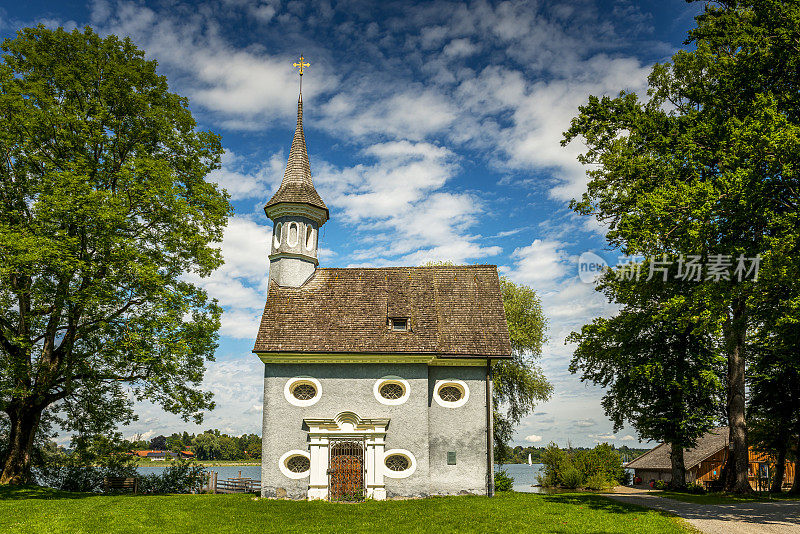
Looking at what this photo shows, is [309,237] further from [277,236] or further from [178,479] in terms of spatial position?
[178,479]

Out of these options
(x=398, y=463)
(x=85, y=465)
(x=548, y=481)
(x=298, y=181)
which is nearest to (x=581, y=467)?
(x=548, y=481)

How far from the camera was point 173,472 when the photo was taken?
81.9ft

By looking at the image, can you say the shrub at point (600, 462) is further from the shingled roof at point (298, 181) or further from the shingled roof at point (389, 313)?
the shingled roof at point (298, 181)

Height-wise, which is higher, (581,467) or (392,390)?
(392,390)

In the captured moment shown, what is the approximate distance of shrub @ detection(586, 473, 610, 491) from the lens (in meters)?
34.2

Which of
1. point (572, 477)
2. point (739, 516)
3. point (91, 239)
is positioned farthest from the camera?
point (572, 477)

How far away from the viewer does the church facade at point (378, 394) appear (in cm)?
2114

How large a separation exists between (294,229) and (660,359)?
18663 millimetres

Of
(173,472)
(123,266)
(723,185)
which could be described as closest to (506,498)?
(723,185)

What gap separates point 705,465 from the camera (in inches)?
1633

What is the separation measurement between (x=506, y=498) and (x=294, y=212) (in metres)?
16.7

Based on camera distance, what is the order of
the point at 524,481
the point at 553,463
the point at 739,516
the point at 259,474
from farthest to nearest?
the point at 259,474 < the point at 524,481 < the point at 553,463 < the point at 739,516

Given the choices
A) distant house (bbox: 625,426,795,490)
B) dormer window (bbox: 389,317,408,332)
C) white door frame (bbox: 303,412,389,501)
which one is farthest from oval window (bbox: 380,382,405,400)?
distant house (bbox: 625,426,795,490)

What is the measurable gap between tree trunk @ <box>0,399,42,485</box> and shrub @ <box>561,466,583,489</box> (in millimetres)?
30440
